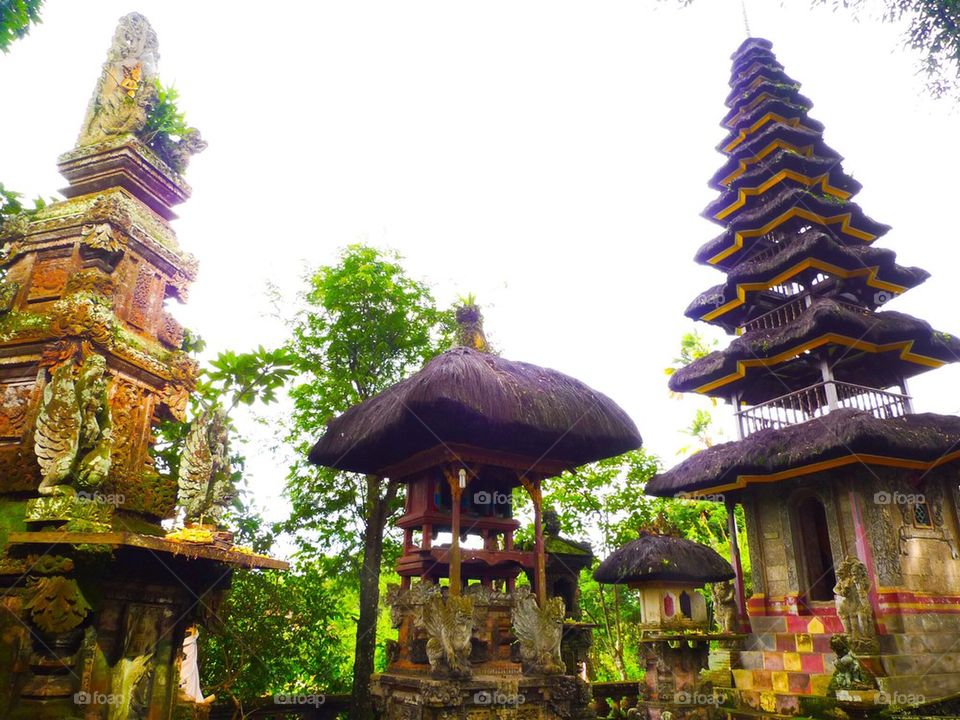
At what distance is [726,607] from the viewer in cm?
1383

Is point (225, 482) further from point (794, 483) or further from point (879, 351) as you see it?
point (879, 351)

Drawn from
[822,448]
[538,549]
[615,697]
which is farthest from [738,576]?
[538,549]

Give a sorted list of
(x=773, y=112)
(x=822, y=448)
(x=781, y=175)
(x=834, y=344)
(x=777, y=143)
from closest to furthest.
A: (x=822, y=448) < (x=834, y=344) < (x=781, y=175) < (x=777, y=143) < (x=773, y=112)

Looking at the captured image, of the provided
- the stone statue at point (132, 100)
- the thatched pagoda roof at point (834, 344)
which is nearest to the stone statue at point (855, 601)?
the thatched pagoda roof at point (834, 344)

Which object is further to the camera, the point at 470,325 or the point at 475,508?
the point at 470,325

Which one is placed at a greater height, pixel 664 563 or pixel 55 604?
pixel 664 563

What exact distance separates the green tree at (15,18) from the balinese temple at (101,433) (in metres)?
1.35

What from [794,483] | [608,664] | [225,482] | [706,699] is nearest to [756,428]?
[794,483]

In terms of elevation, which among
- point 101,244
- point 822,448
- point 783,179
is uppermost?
point 783,179

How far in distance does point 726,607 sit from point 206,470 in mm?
11553

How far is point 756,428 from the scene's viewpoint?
1505 centimetres

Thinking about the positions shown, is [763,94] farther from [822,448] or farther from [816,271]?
[822,448]

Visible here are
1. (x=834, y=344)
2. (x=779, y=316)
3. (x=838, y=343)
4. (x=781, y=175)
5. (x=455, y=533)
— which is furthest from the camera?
(x=781, y=175)

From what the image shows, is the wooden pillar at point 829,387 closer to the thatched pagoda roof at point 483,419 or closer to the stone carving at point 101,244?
the thatched pagoda roof at point 483,419
